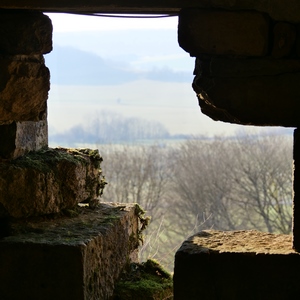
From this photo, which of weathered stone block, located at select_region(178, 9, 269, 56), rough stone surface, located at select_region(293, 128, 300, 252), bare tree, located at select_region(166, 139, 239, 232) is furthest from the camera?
bare tree, located at select_region(166, 139, 239, 232)

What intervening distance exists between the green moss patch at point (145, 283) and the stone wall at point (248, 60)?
1022mm

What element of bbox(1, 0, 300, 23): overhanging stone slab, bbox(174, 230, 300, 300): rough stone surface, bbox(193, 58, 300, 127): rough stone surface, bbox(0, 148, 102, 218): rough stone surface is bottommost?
bbox(174, 230, 300, 300): rough stone surface

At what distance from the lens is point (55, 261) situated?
260cm

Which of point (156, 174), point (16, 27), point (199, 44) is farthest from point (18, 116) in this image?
point (156, 174)

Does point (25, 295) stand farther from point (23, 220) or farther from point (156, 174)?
point (156, 174)

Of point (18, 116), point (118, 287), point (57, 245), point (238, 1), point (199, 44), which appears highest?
point (238, 1)

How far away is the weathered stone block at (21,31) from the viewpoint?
2.69m

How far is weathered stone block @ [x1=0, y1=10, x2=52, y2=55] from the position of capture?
106 inches

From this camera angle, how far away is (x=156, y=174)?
497 inches

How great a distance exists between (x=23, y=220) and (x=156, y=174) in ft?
32.0

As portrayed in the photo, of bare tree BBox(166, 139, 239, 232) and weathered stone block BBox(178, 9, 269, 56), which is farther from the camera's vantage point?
bare tree BBox(166, 139, 239, 232)

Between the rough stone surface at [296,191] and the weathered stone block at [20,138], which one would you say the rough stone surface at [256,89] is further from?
the weathered stone block at [20,138]

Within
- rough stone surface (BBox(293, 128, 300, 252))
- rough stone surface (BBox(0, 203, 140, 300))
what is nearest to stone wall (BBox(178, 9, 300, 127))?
rough stone surface (BBox(293, 128, 300, 252))

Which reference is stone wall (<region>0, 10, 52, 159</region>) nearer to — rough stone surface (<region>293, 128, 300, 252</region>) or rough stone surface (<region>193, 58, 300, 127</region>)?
rough stone surface (<region>193, 58, 300, 127</region>)
